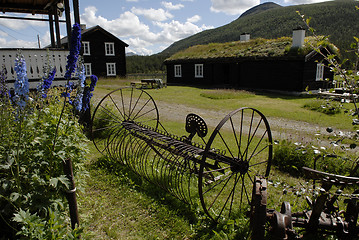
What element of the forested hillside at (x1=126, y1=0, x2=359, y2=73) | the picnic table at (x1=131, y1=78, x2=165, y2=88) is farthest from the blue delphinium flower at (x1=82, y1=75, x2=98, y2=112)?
the forested hillside at (x1=126, y1=0, x2=359, y2=73)

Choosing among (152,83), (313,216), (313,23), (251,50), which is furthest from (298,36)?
(313,23)

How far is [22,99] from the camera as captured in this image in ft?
8.40

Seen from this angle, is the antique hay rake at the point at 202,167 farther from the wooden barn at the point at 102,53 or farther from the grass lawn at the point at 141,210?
the wooden barn at the point at 102,53

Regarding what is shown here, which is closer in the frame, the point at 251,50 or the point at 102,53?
the point at 251,50

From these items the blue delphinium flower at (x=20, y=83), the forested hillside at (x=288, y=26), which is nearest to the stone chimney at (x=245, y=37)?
the blue delphinium flower at (x=20, y=83)

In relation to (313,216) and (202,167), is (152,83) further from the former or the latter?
(313,216)

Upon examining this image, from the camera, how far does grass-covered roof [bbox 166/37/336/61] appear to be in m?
18.2

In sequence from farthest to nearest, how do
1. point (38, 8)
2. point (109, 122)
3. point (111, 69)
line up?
1. point (111, 69)
2. point (38, 8)
3. point (109, 122)

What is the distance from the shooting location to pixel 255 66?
69.4 ft

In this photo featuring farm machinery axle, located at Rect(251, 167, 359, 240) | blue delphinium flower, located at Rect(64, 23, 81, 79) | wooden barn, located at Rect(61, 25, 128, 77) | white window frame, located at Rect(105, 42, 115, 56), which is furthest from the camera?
white window frame, located at Rect(105, 42, 115, 56)

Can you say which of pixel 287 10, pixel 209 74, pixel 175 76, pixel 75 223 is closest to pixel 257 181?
pixel 75 223

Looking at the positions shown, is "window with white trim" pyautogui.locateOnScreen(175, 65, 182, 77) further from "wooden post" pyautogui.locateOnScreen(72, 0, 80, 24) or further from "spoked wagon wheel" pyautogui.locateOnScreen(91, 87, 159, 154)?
"wooden post" pyautogui.locateOnScreen(72, 0, 80, 24)

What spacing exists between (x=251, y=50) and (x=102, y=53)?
1856 cm

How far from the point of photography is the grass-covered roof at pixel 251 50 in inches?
715
